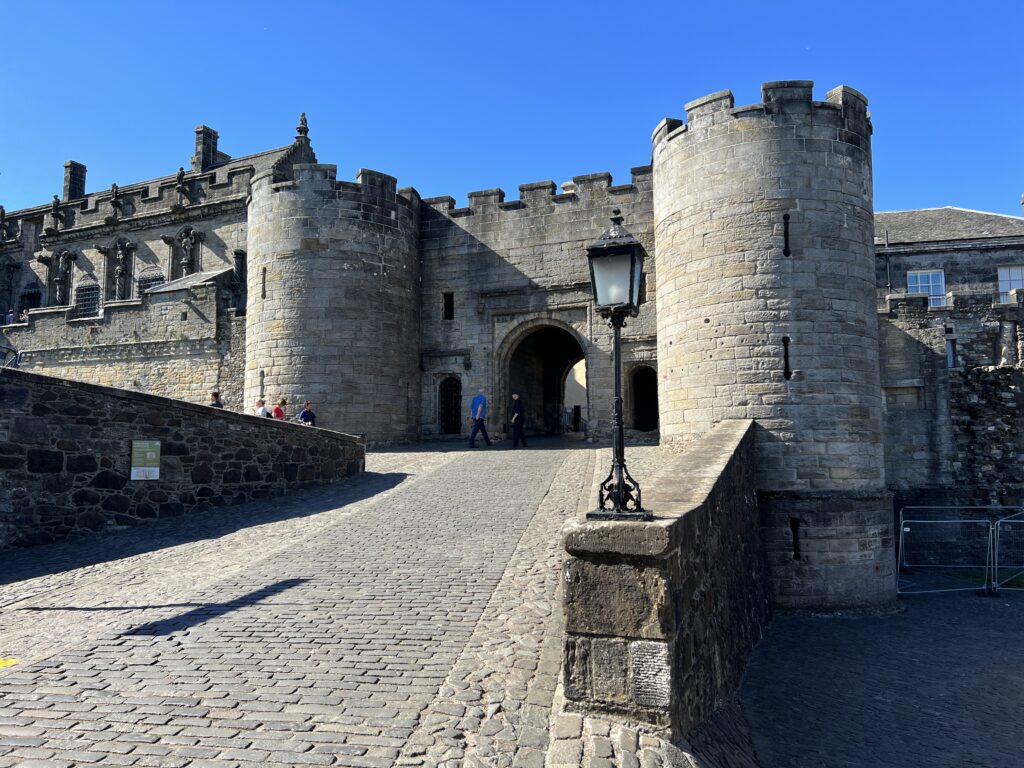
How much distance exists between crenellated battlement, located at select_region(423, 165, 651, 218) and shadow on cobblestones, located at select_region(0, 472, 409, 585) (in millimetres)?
9621

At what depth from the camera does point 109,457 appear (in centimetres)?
1026

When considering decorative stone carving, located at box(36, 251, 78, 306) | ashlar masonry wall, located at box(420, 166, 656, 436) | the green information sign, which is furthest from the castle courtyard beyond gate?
decorative stone carving, located at box(36, 251, 78, 306)

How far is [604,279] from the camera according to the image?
5.82 metres

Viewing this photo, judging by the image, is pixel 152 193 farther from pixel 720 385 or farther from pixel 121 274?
pixel 720 385

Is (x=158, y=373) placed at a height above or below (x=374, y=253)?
below

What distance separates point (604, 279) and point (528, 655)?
2956 millimetres

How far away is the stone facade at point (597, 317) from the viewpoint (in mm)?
12023

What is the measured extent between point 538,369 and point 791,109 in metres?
12.6

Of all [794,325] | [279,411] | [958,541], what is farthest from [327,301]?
[958,541]

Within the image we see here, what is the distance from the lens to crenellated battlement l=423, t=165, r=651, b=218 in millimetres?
18438

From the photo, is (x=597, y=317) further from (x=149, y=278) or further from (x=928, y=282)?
(x=149, y=278)

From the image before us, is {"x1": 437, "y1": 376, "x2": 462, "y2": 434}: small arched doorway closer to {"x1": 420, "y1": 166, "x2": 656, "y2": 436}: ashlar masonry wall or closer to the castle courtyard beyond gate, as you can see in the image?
{"x1": 420, "y1": 166, "x2": 656, "y2": 436}: ashlar masonry wall

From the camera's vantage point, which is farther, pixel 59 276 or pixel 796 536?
pixel 59 276

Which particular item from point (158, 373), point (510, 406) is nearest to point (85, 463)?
point (510, 406)
